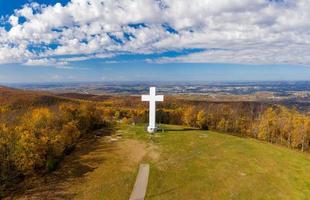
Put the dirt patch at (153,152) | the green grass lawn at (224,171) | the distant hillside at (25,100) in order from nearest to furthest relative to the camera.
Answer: the green grass lawn at (224,171) < the dirt patch at (153,152) < the distant hillside at (25,100)

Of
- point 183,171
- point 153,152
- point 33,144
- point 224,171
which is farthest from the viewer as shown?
point 153,152

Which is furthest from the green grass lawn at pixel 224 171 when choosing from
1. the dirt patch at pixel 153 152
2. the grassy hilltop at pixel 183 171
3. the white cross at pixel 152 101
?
the white cross at pixel 152 101

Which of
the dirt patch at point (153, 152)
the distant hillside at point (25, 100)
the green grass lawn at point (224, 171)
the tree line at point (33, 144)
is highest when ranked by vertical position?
the tree line at point (33, 144)

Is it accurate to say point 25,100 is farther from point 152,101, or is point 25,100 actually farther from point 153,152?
point 153,152

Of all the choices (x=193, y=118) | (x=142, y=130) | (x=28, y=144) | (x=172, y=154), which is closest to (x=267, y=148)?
(x=172, y=154)

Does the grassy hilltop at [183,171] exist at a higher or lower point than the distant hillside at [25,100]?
higher

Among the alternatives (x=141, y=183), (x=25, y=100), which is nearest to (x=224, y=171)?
(x=141, y=183)

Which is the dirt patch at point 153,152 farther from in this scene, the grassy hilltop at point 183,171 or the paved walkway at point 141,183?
the paved walkway at point 141,183
